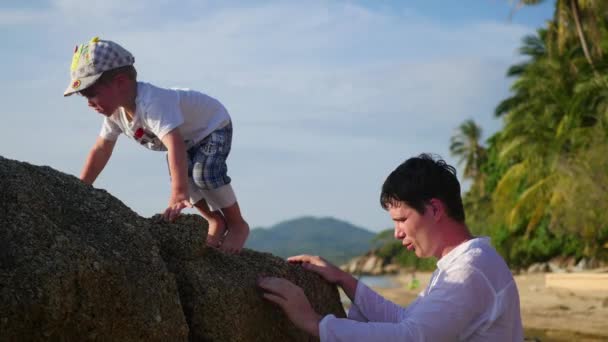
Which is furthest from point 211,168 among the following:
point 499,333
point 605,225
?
point 605,225

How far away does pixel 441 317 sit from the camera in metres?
3.19

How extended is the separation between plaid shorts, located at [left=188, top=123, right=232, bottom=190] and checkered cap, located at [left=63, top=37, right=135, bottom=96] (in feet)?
2.38

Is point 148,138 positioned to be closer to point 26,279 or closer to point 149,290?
point 149,290

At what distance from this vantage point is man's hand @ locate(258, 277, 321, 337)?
3.57 m

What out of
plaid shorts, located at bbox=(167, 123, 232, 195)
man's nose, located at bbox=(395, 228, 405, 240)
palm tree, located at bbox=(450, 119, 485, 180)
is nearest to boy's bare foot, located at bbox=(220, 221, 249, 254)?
plaid shorts, located at bbox=(167, 123, 232, 195)

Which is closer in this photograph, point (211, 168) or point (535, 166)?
point (211, 168)

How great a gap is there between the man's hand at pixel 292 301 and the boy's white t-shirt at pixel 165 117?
122 centimetres

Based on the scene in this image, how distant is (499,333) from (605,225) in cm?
2857

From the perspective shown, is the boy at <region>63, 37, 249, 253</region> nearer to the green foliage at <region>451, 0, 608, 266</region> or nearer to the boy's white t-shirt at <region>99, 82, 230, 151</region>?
the boy's white t-shirt at <region>99, 82, 230, 151</region>

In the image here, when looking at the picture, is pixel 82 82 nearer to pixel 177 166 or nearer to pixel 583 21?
pixel 177 166

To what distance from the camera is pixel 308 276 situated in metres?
4.39

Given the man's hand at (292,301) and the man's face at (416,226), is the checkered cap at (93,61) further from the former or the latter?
the man's face at (416,226)

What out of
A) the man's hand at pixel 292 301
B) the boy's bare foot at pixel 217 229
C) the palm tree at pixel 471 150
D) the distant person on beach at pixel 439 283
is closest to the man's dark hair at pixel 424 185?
the distant person on beach at pixel 439 283

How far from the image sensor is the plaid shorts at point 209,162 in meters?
5.00
